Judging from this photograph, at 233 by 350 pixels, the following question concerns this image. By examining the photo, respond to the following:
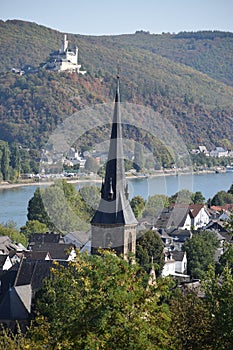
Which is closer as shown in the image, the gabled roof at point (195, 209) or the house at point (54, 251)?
the house at point (54, 251)

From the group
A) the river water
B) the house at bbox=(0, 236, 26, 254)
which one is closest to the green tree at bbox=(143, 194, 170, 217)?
the river water

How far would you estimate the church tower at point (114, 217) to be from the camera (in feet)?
82.3

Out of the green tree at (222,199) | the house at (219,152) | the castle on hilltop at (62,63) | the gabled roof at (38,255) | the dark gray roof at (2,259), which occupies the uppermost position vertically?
the castle on hilltop at (62,63)

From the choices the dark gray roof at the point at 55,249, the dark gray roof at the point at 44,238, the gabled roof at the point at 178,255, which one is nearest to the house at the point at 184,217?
the dark gray roof at the point at 44,238

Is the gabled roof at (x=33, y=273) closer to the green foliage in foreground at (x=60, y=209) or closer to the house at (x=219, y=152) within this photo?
the green foliage in foreground at (x=60, y=209)

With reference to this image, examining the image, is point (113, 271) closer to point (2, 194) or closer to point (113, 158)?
point (113, 158)

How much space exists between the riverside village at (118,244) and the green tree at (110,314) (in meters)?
0.10

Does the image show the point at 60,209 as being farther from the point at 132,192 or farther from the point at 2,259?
the point at 2,259

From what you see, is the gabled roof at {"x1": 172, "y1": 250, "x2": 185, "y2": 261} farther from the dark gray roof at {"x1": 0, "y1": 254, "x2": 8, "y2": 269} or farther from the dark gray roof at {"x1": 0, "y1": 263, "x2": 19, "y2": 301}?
the dark gray roof at {"x1": 0, "y1": 263, "x2": 19, "y2": 301}

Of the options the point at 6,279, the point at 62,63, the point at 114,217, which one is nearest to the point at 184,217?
the point at 6,279

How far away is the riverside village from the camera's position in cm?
2445

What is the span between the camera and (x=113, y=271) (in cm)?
1355

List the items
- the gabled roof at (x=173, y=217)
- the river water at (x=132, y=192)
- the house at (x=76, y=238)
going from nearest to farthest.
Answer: the house at (x=76, y=238), the gabled roof at (x=173, y=217), the river water at (x=132, y=192)

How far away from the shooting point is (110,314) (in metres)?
12.8
